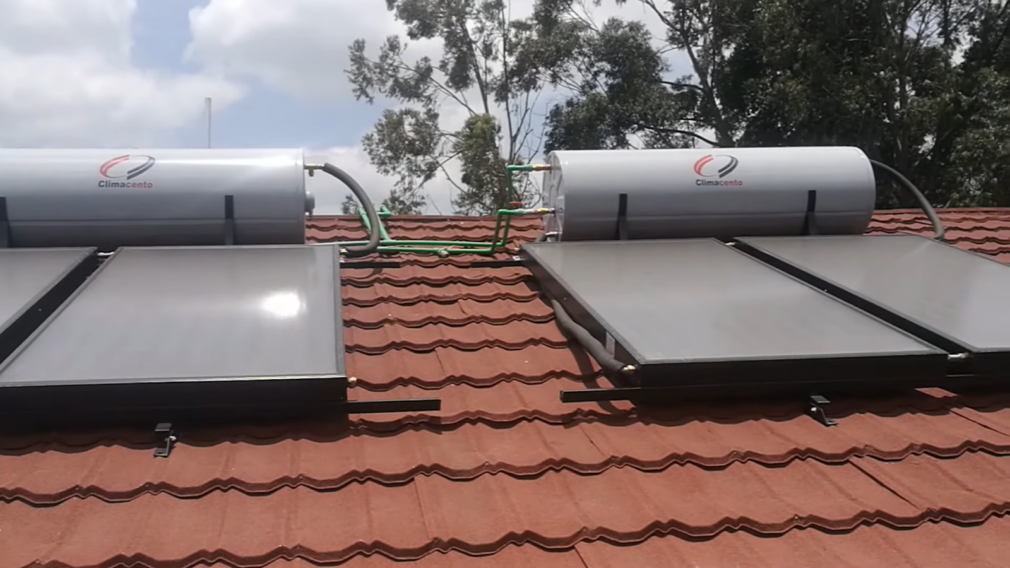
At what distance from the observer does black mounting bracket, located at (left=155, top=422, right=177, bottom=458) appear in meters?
2.32

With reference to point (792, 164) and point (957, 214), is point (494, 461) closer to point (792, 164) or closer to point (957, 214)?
point (792, 164)

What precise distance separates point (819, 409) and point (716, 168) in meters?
1.66

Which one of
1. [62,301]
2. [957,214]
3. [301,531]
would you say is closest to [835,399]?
[301,531]

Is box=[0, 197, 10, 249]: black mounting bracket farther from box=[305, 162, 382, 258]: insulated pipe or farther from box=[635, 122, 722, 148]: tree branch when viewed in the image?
box=[635, 122, 722, 148]: tree branch

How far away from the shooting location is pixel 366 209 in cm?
392

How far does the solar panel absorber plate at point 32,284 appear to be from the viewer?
2619mm

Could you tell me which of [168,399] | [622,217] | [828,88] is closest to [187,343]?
[168,399]

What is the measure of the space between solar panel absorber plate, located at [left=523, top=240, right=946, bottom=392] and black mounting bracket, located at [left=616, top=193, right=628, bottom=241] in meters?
0.35

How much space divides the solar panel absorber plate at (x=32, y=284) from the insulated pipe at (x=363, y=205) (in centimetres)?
103

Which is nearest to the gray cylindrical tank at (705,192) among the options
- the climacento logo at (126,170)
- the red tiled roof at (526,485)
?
the red tiled roof at (526,485)

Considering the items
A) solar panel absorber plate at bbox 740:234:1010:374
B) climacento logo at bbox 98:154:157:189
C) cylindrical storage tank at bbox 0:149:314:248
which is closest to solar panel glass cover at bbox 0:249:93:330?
cylindrical storage tank at bbox 0:149:314:248

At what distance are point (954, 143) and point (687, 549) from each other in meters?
16.8

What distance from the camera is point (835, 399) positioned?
9.18ft

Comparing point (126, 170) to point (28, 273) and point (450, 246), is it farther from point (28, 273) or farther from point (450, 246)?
point (450, 246)
